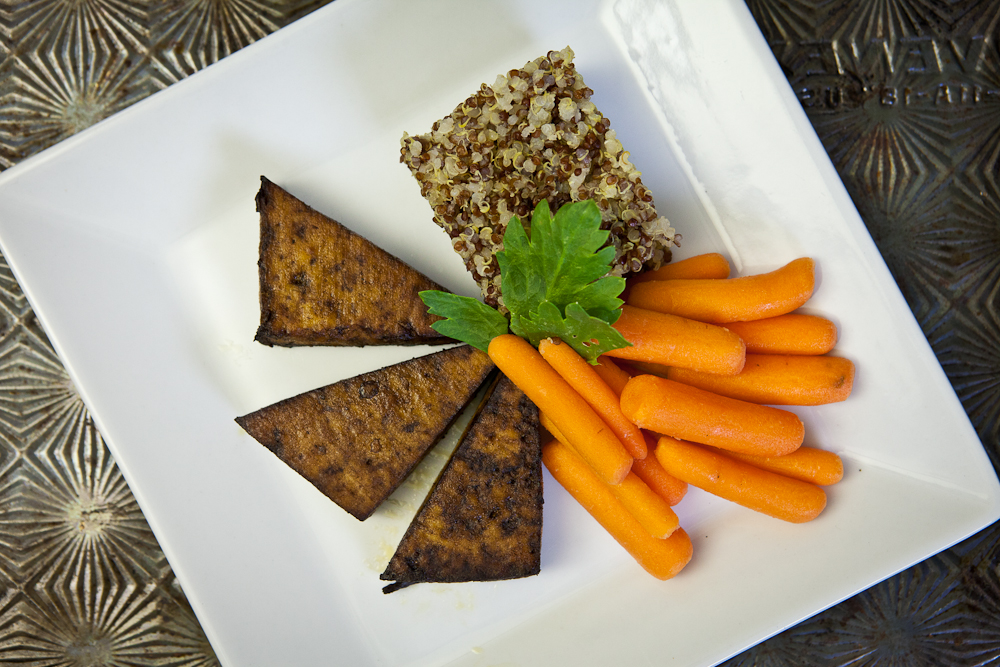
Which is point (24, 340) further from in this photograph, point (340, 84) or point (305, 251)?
point (340, 84)

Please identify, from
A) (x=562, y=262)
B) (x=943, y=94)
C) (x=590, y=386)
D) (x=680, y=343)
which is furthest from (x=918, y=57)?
(x=590, y=386)

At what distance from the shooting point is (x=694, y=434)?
2.48 meters

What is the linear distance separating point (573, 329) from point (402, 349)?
877 millimetres

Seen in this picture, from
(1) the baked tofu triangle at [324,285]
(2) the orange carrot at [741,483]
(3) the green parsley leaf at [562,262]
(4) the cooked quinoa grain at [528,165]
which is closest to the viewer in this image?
(3) the green parsley leaf at [562,262]

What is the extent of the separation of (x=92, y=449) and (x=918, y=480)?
148 inches

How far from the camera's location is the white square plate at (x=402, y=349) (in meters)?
2.58

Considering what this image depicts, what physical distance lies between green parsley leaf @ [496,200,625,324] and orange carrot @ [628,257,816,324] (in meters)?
0.43

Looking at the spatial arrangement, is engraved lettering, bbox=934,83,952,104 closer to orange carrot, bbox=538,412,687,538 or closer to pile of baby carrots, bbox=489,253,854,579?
pile of baby carrots, bbox=489,253,854,579

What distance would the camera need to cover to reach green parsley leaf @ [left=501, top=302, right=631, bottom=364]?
2275 mm

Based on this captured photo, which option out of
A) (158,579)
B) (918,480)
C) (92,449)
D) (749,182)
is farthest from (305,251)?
(918,480)

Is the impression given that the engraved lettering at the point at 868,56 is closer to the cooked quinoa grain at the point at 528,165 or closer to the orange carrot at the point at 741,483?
the cooked quinoa grain at the point at 528,165

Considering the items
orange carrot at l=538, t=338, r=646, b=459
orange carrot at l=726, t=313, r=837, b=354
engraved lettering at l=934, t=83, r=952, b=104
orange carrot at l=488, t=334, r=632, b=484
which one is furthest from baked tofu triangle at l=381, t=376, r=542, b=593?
engraved lettering at l=934, t=83, r=952, b=104

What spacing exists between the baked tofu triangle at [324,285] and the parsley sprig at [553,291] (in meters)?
0.23

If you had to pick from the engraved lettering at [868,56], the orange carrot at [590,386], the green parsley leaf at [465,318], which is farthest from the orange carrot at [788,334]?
the engraved lettering at [868,56]
